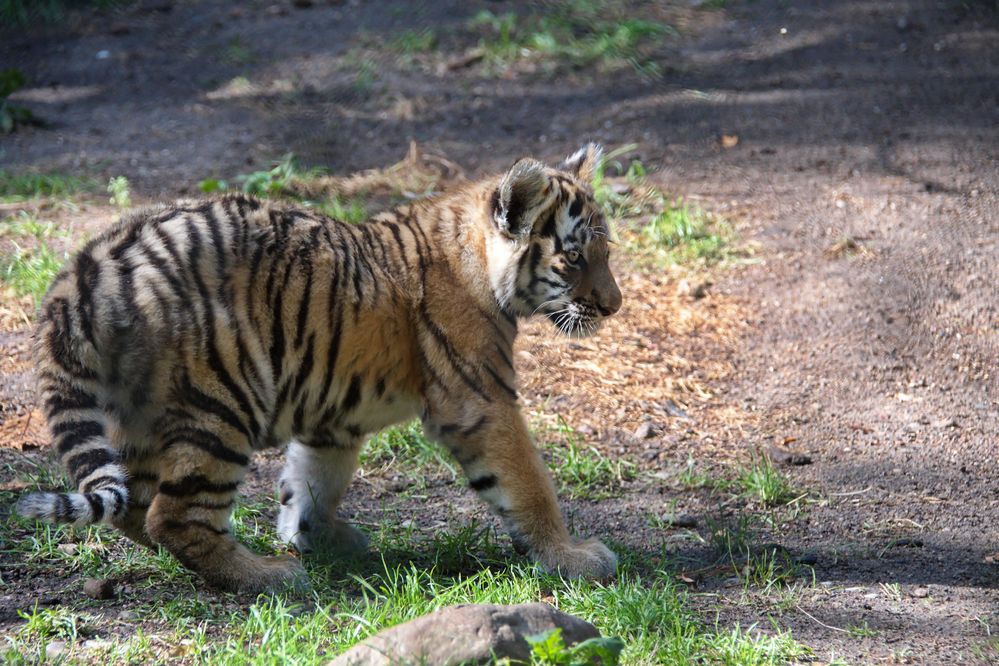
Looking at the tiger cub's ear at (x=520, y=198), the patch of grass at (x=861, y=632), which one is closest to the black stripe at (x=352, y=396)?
the tiger cub's ear at (x=520, y=198)

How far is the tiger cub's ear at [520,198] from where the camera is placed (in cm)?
412

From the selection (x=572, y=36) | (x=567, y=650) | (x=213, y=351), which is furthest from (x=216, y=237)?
(x=572, y=36)

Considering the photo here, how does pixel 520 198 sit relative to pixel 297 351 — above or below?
above

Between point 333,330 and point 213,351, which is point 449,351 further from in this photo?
point 213,351

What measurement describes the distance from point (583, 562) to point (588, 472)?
3.23ft

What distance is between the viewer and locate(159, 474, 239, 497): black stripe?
3.63 metres

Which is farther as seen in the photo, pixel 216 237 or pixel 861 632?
pixel 216 237

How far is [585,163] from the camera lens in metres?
4.83

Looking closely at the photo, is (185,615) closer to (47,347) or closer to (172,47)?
(47,347)

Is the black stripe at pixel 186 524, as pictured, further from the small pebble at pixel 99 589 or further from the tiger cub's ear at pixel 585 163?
the tiger cub's ear at pixel 585 163

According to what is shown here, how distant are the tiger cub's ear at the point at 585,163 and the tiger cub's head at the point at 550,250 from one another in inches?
11.8

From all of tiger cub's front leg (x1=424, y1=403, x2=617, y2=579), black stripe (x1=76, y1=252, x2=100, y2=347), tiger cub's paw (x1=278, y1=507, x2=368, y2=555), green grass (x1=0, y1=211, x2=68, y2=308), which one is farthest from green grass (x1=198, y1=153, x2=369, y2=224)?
black stripe (x1=76, y1=252, x2=100, y2=347)

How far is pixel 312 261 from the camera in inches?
154

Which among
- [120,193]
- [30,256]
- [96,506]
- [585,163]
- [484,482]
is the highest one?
[585,163]
